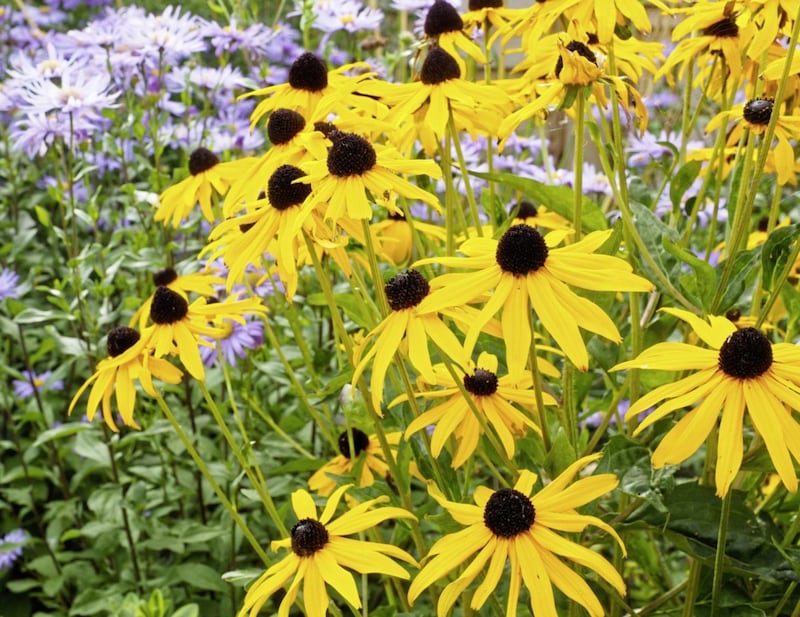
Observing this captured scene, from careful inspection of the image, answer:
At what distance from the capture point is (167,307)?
1.04m

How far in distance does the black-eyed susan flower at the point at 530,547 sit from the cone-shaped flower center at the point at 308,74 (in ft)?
2.02

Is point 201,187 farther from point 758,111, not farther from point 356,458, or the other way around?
point 758,111

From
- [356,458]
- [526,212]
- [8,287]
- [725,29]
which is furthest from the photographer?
[8,287]

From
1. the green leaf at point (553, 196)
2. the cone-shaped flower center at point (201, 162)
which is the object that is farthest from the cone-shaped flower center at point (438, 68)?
the cone-shaped flower center at point (201, 162)

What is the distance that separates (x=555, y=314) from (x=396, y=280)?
17 centimetres

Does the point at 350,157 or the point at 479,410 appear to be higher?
the point at 350,157

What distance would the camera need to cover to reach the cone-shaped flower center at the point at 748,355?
2.35 feet

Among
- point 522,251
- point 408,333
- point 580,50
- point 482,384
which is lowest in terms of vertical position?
point 482,384

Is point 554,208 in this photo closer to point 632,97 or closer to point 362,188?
point 632,97

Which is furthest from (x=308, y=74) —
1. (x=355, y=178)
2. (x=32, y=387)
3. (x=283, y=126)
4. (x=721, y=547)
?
(x=32, y=387)

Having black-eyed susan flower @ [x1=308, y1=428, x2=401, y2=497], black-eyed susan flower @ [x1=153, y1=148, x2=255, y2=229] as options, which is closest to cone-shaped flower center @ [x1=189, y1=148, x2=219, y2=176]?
black-eyed susan flower @ [x1=153, y1=148, x2=255, y2=229]

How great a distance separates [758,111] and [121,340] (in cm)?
76

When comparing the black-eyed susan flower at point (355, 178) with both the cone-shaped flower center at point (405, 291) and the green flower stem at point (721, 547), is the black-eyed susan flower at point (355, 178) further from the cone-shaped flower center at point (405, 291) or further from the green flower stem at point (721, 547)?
the green flower stem at point (721, 547)

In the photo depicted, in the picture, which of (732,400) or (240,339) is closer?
(732,400)
